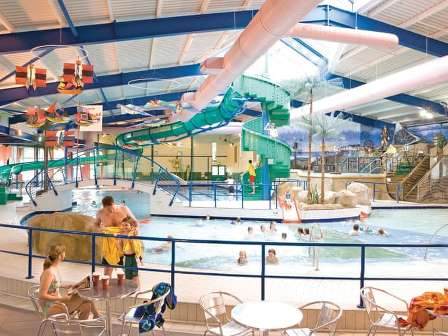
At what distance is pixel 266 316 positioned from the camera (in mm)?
3393

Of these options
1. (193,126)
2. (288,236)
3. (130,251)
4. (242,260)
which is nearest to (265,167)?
(288,236)

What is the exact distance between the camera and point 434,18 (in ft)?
36.3

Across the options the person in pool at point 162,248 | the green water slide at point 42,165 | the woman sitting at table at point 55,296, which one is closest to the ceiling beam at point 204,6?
the person in pool at point 162,248

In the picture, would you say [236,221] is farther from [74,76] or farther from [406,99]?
[406,99]

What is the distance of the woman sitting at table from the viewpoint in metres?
3.87

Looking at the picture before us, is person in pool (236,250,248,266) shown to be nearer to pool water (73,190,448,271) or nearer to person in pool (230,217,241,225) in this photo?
pool water (73,190,448,271)

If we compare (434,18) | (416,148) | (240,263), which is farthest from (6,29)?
(416,148)

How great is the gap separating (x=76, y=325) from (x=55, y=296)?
56 centimetres

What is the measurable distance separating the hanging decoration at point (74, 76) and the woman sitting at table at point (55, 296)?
4.66 meters

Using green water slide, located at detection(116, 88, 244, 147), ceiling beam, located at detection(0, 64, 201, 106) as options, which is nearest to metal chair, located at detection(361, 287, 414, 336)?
ceiling beam, located at detection(0, 64, 201, 106)

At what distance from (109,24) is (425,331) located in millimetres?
8446

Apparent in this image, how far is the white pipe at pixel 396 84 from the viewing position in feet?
31.7

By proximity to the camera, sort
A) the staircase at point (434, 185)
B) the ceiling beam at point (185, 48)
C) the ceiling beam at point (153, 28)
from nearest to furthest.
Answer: the ceiling beam at point (153, 28) → the ceiling beam at point (185, 48) → the staircase at point (434, 185)

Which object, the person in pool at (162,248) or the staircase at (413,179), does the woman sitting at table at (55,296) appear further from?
the staircase at (413,179)
